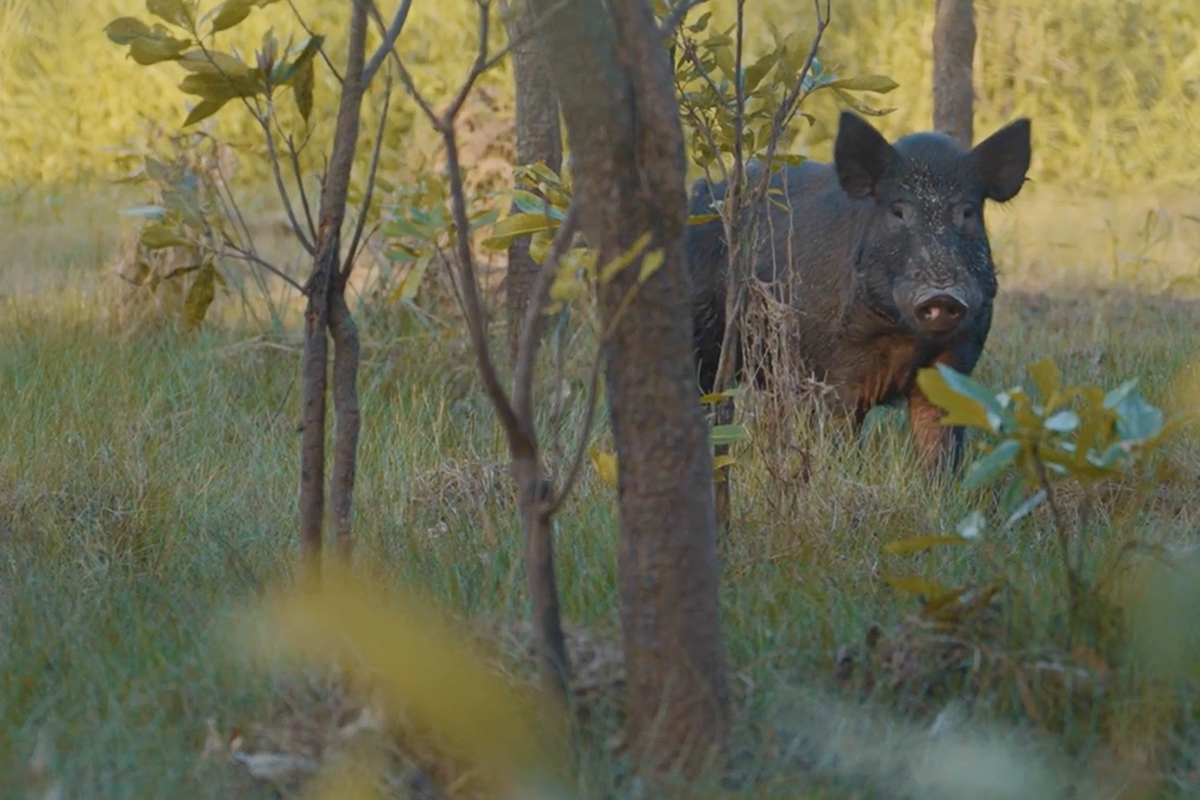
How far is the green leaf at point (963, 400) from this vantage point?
235 centimetres

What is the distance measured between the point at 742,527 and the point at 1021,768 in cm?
141

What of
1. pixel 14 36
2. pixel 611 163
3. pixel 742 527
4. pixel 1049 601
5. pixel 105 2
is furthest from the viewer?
pixel 105 2

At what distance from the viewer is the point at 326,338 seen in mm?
2814

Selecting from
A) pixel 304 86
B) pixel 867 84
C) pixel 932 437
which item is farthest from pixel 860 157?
pixel 304 86

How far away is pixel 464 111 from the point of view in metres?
8.09

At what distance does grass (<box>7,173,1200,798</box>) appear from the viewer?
101 inches

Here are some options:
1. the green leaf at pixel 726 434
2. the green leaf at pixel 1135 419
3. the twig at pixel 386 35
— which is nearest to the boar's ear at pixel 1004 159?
the green leaf at pixel 726 434

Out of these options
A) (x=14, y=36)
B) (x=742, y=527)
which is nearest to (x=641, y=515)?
(x=742, y=527)

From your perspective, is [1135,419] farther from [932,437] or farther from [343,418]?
[932,437]

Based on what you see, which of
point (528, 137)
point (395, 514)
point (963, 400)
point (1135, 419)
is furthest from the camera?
point (528, 137)

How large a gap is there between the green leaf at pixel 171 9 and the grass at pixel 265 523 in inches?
41.2

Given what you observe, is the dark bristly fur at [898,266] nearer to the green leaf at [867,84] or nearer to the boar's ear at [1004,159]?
the boar's ear at [1004,159]

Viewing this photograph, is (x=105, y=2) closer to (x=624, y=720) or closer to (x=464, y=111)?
(x=464, y=111)

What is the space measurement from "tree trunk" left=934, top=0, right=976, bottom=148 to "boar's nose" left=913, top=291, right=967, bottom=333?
185cm
